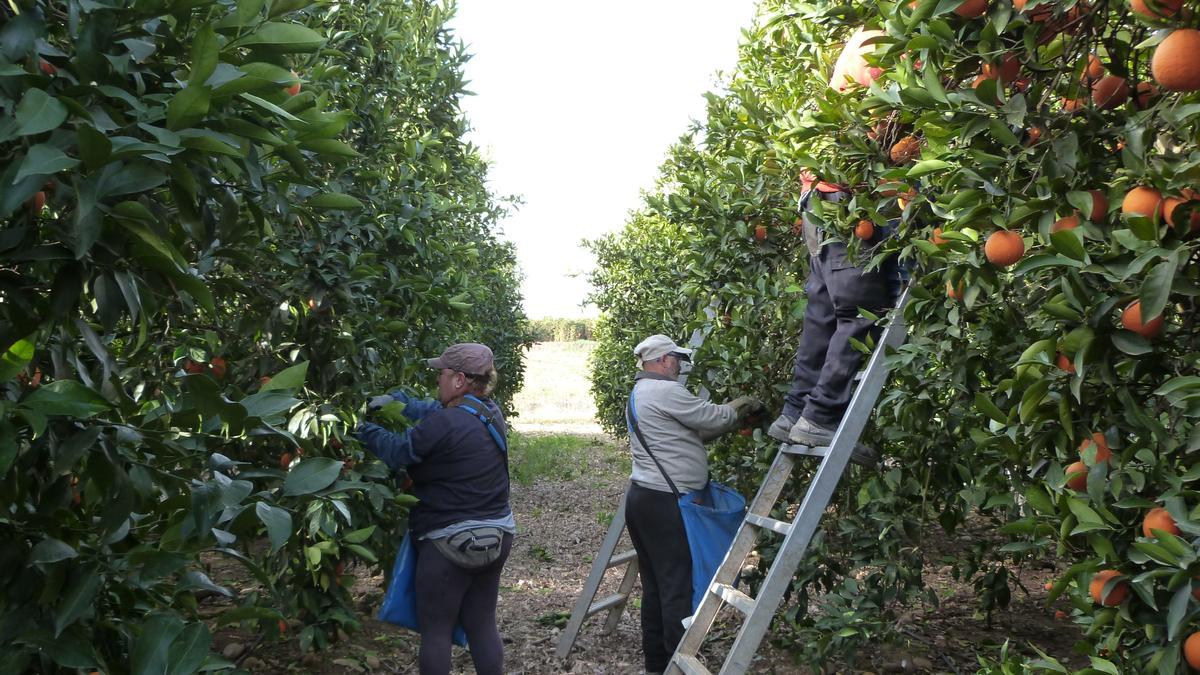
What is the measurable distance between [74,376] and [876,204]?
88.3 inches

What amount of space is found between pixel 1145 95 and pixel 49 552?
2.14m

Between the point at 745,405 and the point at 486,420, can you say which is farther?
the point at 745,405

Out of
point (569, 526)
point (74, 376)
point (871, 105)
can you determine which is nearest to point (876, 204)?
point (871, 105)

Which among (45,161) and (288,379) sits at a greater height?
(45,161)

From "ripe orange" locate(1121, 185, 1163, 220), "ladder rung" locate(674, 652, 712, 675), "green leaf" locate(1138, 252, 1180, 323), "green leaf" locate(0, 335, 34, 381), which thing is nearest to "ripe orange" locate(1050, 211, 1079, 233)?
"ripe orange" locate(1121, 185, 1163, 220)

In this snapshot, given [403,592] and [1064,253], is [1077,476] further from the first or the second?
[403,592]

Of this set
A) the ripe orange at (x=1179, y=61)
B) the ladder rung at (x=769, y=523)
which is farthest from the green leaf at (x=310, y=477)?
the ladder rung at (x=769, y=523)

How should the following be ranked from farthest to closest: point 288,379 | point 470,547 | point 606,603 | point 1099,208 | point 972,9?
point 606,603
point 470,547
point 972,9
point 1099,208
point 288,379

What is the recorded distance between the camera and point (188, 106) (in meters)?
1.17

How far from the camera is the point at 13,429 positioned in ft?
3.69

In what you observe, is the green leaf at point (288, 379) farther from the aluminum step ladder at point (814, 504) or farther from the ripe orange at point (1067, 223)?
the aluminum step ladder at point (814, 504)

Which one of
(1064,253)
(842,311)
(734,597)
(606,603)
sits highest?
(1064,253)

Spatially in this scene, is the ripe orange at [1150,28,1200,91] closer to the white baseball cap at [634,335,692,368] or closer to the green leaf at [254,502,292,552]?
the green leaf at [254,502,292,552]

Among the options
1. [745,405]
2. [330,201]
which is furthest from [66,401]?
[745,405]
